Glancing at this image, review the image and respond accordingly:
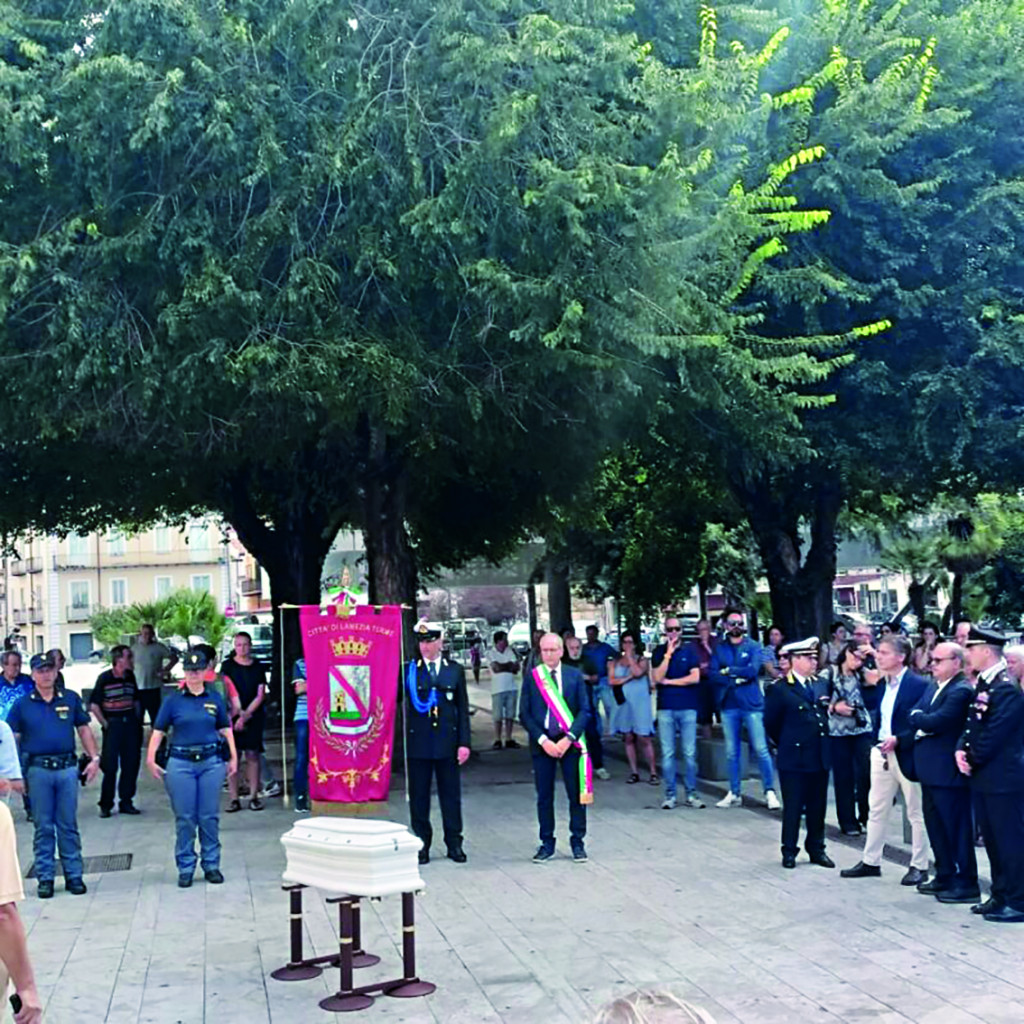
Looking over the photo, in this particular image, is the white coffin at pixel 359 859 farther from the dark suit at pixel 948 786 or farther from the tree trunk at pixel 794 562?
the tree trunk at pixel 794 562

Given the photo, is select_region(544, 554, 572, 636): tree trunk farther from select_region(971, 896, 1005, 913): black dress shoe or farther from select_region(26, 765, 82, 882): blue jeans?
select_region(971, 896, 1005, 913): black dress shoe

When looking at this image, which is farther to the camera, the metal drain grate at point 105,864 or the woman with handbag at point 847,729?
the metal drain grate at point 105,864

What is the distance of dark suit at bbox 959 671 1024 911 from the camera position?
327 inches

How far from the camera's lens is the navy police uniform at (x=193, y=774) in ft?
33.4

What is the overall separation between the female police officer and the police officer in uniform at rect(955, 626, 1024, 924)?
548cm

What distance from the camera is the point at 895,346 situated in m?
16.8

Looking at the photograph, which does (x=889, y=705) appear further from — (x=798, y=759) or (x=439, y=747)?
(x=439, y=747)

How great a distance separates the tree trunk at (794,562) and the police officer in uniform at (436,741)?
987 centimetres

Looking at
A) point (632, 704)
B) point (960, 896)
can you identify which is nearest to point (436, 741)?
point (960, 896)

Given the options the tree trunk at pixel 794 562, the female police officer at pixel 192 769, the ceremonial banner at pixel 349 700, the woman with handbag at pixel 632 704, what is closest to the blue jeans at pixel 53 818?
the female police officer at pixel 192 769

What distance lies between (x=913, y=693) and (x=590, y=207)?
523cm

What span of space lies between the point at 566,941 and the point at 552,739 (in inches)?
112

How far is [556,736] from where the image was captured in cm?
1088

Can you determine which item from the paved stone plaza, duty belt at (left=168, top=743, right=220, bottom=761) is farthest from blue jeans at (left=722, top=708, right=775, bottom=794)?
duty belt at (left=168, top=743, right=220, bottom=761)
